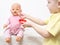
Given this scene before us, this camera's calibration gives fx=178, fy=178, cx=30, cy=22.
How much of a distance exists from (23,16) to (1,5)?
9.0 inches

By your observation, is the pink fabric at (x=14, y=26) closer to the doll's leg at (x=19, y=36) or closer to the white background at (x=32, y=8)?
the doll's leg at (x=19, y=36)

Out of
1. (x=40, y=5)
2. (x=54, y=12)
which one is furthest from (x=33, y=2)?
(x=54, y=12)

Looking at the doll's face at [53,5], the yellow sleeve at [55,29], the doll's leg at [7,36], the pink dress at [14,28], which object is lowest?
the doll's leg at [7,36]

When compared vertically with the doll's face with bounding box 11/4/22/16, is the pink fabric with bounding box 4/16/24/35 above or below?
below

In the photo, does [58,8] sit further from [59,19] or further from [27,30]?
[27,30]

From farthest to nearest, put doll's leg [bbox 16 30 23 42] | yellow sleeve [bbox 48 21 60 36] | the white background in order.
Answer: the white background → doll's leg [bbox 16 30 23 42] → yellow sleeve [bbox 48 21 60 36]

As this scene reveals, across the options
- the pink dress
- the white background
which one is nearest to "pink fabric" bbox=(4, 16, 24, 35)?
the pink dress

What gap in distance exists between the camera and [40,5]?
3.77ft

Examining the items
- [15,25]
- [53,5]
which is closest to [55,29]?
[53,5]

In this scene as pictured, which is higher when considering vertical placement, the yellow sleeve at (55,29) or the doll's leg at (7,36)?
the yellow sleeve at (55,29)

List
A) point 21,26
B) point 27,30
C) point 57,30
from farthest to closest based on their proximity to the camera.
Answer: point 27,30 < point 21,26 < point 57,30

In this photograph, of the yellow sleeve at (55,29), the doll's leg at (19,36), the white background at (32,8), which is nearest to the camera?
the yellow sleeve at (55,29)

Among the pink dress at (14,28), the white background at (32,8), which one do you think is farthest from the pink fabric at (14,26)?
the white background at (32,8)

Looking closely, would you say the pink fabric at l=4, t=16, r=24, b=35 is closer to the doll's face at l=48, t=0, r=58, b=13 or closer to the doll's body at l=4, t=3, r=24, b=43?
the doll's body at l=4, t=3, r=24, b=43
